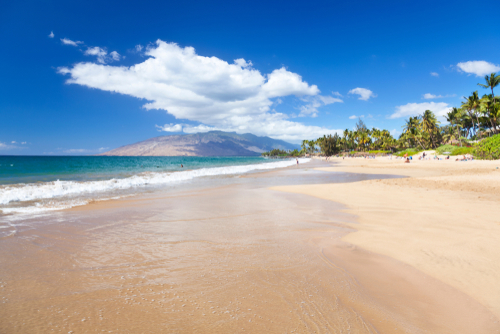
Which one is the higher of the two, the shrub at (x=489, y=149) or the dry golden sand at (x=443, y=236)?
the shrub at (x=489, y=149)

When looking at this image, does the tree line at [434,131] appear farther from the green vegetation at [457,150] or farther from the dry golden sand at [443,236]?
the dry golden sand at [443,236]

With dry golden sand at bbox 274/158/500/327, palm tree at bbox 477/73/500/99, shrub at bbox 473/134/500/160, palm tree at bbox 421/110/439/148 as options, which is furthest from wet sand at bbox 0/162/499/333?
palm tree at bbox 421/110/439/148

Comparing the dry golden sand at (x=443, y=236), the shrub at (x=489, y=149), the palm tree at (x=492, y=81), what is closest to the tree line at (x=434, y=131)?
the palm tree at (x=492, y=81)

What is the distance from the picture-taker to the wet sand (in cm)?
257

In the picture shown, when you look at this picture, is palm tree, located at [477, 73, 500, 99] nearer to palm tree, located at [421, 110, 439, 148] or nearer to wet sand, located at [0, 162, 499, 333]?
palm tree, located at [421, 110, 439, 148]

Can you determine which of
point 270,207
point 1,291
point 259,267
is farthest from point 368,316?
point 270,207

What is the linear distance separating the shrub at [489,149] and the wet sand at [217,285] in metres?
43.8

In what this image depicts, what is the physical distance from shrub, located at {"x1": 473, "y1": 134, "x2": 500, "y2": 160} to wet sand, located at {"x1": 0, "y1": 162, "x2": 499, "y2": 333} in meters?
43.8

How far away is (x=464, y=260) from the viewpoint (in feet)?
13.7

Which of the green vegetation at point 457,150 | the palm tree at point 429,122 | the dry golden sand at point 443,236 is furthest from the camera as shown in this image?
the palm tree at point 429,122

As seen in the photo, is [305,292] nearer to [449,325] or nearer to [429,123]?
[449,325]

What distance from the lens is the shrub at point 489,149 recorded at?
33719mm

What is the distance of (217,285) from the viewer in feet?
10.9

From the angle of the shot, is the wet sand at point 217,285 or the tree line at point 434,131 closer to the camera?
the wet sand at point 217,285
